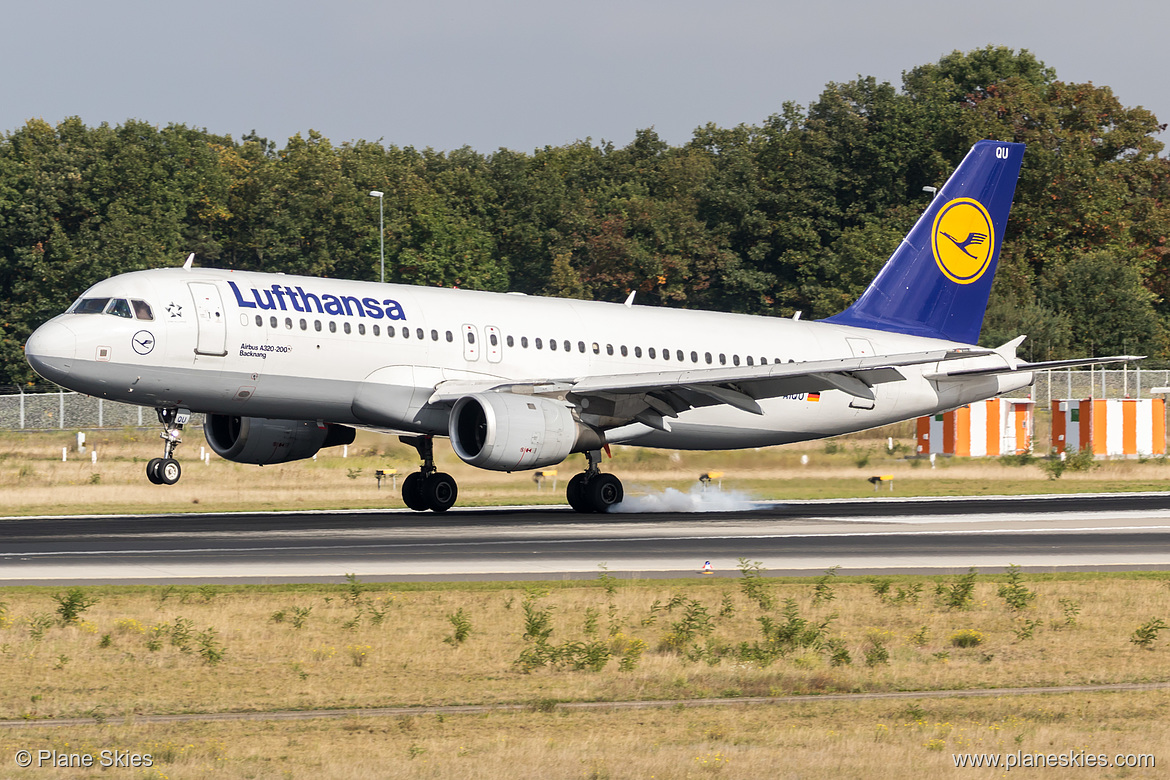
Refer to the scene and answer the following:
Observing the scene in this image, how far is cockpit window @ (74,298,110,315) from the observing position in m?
30.2

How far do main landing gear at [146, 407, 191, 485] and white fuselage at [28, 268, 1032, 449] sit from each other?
366mm

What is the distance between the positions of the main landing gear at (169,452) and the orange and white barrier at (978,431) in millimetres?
31848

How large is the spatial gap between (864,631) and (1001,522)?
15586 mm

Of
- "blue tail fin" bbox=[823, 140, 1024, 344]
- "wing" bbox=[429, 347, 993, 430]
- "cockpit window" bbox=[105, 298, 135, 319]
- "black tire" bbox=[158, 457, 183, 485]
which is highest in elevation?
"blue tail fin" bbox=[823, 140, 1024, 344]

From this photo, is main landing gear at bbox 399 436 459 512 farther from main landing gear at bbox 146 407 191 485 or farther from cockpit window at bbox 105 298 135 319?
cockpit window at bbox 105 298 135 319

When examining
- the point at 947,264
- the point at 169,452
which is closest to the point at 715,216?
the point at 947,264

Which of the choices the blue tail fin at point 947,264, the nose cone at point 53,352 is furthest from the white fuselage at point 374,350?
the blue tail fin at point 947,264

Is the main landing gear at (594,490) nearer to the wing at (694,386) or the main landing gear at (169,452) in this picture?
the wing at (694,386)

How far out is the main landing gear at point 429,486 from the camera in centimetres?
3506

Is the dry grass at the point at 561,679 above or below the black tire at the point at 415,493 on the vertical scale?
below

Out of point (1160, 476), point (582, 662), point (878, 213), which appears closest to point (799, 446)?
point (1160, 476)

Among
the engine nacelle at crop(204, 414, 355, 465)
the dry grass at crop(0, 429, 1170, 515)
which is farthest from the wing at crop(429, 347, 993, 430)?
the engine nacelle at crop(204, 414, 355, 465)

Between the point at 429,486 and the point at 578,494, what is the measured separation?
3544 millimetres

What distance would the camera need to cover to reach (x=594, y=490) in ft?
114
